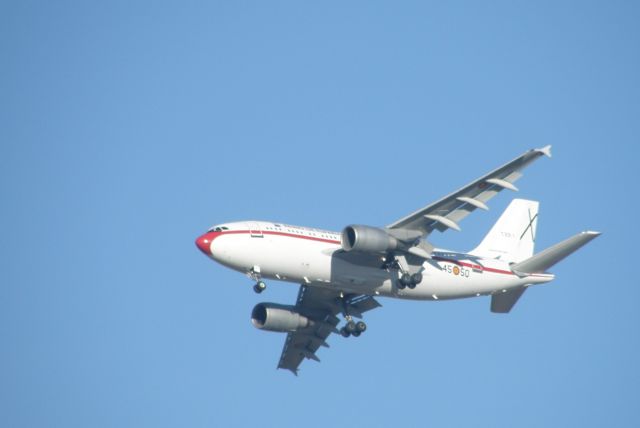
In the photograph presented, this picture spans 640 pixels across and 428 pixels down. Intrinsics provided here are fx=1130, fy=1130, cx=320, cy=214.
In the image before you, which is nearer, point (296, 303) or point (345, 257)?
point (345, 257)

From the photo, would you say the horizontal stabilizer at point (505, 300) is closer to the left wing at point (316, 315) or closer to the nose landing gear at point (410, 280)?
the left wing at point (316, 315)

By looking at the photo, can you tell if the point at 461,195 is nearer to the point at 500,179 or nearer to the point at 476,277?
the point at 500,179

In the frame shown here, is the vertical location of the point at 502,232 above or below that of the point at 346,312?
above

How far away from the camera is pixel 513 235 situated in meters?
62.8

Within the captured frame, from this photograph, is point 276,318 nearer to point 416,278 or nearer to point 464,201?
point 416,278

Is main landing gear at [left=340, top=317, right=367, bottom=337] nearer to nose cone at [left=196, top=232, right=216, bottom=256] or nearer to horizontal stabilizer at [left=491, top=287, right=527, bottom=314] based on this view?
horizontal stabilizer at [left=491, top=287, right=527, bottom=314]

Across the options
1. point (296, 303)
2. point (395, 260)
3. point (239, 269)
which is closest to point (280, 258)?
point (239, 269)

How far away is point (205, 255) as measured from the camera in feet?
179

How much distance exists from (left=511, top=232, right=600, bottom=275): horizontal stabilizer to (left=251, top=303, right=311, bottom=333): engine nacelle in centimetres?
1226

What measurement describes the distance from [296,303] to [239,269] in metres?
9.89

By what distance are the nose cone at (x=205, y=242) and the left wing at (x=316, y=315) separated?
31.8ft

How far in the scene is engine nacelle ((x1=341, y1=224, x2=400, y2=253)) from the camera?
2124 inches

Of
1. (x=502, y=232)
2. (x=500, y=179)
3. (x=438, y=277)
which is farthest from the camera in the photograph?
(x=502, y=232)

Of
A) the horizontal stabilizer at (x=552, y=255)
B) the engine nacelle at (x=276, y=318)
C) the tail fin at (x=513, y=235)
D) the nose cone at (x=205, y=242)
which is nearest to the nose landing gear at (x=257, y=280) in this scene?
the nose cone at (x=205, y=242)
